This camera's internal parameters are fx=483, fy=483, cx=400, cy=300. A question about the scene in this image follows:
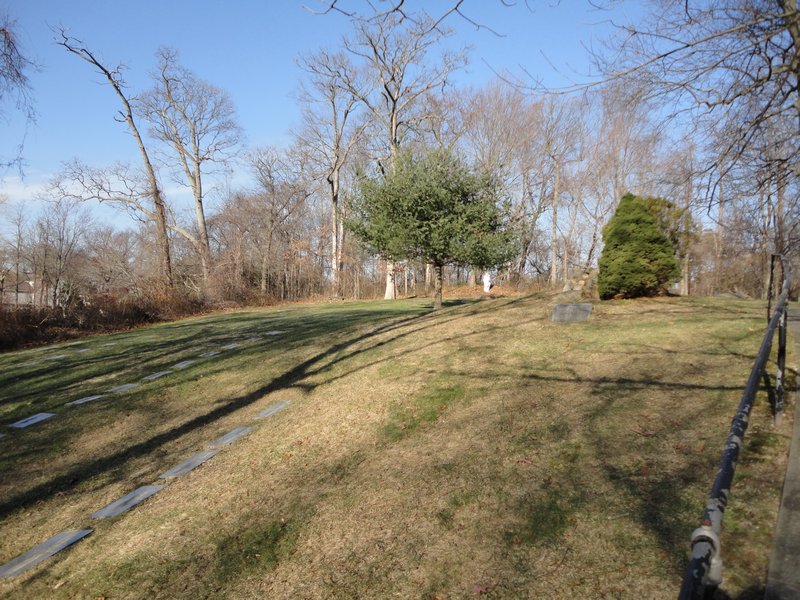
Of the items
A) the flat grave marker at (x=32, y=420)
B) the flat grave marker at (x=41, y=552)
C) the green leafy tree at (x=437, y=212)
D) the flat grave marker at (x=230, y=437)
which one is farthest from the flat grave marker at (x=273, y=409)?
the green leafy tree at (x=437, y=212)

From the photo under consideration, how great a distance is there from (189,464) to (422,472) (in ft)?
7.89

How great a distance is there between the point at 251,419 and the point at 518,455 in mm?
3311

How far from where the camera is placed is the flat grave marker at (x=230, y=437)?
5055mm

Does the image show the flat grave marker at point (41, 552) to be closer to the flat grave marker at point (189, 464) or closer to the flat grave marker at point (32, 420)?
the flat grave marker at point (189, 464)

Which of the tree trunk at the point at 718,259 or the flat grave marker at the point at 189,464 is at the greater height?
the tree trunk at the point at 718,259

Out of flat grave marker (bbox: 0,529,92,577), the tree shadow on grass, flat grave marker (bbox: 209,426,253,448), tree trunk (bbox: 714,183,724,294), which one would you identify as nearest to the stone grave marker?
the tree shadow on grass

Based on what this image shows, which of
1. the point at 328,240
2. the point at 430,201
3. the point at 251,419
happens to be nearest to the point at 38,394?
the point at 251,419

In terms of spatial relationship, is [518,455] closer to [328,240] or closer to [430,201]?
[430,201]

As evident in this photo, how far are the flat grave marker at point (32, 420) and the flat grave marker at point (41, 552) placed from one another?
306 centimetres

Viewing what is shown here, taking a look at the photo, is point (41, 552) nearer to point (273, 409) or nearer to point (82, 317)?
point (273, 409)

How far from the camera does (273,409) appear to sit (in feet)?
A: 19.4

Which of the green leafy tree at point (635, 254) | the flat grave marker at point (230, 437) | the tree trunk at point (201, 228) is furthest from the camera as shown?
the tree trunk at point (201, 228)

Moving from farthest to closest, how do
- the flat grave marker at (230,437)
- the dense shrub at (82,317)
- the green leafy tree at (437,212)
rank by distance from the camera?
the dense shrub at (82,317) → the green leafy tree at (437,212) → the flat grave marker at (230,437)

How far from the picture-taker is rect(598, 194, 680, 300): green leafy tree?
8.60 meters
